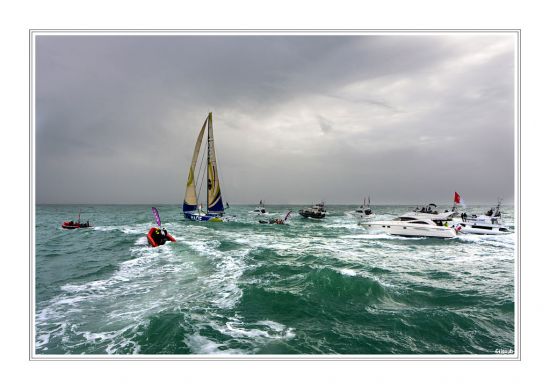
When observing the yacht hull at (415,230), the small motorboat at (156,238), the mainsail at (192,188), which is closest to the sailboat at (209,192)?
the mainsail at (192,188)

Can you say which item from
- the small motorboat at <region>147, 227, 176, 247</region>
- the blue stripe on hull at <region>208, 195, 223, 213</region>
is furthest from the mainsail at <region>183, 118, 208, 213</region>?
the small motorboat at <region>147, 227, 176, 247</region>

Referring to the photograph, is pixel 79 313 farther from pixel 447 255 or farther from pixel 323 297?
pixel 447 255

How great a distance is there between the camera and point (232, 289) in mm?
9008

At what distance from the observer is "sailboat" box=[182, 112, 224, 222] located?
39125 mm

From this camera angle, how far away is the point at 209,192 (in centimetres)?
3916

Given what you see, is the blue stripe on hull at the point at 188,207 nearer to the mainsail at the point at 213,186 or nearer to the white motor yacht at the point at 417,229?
the mainsail at the point at 213,186

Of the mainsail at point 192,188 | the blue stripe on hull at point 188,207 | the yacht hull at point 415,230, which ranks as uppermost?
the mainsail at point 192,188

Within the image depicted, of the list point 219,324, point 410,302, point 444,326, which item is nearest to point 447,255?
point 410,302

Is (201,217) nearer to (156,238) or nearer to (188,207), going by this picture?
(188,207)

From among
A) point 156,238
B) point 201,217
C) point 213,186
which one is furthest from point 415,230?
point 201,217

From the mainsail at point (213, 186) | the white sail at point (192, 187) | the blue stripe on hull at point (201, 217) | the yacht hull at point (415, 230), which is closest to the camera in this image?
the yacht hull at point (415, 230)

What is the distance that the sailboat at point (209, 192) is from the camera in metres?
39.1

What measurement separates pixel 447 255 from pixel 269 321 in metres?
15.9
